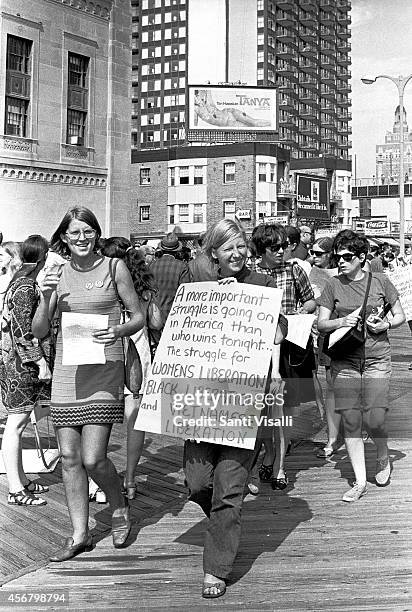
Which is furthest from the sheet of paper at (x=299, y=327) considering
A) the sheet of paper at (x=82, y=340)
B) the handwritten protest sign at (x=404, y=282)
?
the handwritten protest sign at (x=404, y=282)

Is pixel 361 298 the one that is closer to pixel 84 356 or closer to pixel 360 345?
pixel 360 345

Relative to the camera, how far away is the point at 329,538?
5152mm

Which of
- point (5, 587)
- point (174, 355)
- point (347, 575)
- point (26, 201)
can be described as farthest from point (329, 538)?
point (26, 201)

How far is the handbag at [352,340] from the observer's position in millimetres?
5961

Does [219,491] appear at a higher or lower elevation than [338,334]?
lower

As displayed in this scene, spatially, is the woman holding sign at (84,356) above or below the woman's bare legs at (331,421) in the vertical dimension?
above

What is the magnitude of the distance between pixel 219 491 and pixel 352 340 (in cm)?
201

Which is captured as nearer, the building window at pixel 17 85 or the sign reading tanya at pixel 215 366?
the sign reading tanya at pixel 215 366

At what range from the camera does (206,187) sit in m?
75.6

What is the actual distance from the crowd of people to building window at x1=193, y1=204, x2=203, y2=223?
67.3 m

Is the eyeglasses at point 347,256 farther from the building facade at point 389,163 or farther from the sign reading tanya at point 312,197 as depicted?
the building facade at point 389,163
